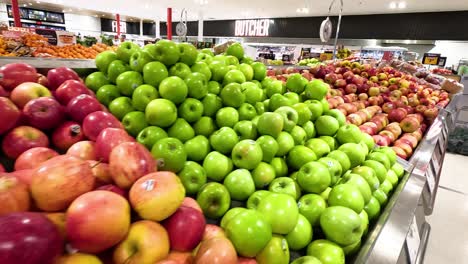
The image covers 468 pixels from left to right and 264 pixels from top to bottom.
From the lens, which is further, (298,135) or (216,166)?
(298,135)

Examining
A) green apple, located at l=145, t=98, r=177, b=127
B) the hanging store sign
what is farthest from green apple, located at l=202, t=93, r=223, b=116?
the hanging store sign

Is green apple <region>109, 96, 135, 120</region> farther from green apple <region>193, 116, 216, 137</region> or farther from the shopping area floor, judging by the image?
the shopping area floor

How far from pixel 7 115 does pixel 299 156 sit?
120 centimetres

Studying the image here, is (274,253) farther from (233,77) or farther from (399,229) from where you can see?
(233,77)

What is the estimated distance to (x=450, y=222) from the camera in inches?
123

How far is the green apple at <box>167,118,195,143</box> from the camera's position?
1.25 m

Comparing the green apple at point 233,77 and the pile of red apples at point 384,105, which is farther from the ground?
the green apple at point 233,77

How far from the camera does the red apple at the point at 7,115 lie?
0.93 m

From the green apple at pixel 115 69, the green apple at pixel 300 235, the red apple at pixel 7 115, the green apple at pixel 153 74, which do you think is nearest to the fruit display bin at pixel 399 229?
the green apple at pixel 300 235

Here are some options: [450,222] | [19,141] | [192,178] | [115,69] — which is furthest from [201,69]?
[450,222]

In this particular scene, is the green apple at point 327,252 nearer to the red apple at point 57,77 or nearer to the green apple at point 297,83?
the green apple at point 297,83

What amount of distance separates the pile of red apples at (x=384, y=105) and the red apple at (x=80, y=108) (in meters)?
1.79

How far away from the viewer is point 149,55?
142 centimetres

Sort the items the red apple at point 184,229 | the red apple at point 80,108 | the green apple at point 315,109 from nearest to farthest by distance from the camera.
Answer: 1. the red apple at point 184,229
2. the red apple at point 80,108
3. the green apple at point 315,109
